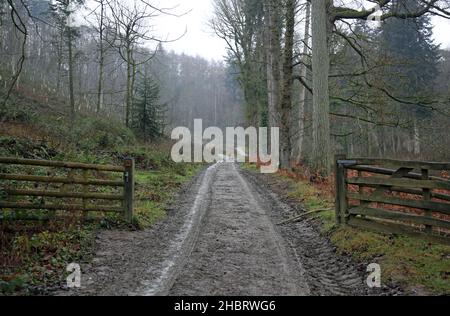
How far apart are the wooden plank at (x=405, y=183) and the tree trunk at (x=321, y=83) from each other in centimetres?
577

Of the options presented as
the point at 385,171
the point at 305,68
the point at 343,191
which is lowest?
the point at 343,191

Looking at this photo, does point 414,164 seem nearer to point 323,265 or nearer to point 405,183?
point 405,183

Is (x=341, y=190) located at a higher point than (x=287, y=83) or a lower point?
lower

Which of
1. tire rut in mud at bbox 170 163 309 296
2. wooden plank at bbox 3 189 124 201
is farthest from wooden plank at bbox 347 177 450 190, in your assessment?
wooden plank at bbox 3 189 124 201

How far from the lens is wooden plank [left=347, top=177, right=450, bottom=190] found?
6.45 m

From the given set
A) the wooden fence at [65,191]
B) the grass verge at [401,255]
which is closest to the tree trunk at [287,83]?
the grass verge at [401,255]

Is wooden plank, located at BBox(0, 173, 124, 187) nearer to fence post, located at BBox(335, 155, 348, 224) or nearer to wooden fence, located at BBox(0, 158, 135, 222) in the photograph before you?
wooden fence, located at BBox(0, 158, 135, 222)

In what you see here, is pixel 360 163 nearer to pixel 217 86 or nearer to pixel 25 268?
pixel 25 268

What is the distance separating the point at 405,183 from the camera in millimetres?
7027

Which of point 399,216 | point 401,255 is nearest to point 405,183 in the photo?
point 399,216

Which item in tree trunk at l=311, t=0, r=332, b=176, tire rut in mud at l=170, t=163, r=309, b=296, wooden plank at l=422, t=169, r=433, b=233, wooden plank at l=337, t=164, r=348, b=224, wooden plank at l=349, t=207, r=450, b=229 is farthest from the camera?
tree trunk at l=311, t=0, r=332, b=176

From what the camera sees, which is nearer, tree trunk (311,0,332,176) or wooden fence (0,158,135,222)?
wooden fence (0,158,135,222)

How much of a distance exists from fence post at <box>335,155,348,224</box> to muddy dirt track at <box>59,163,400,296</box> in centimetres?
73

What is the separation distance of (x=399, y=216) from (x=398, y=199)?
12.9 inches
